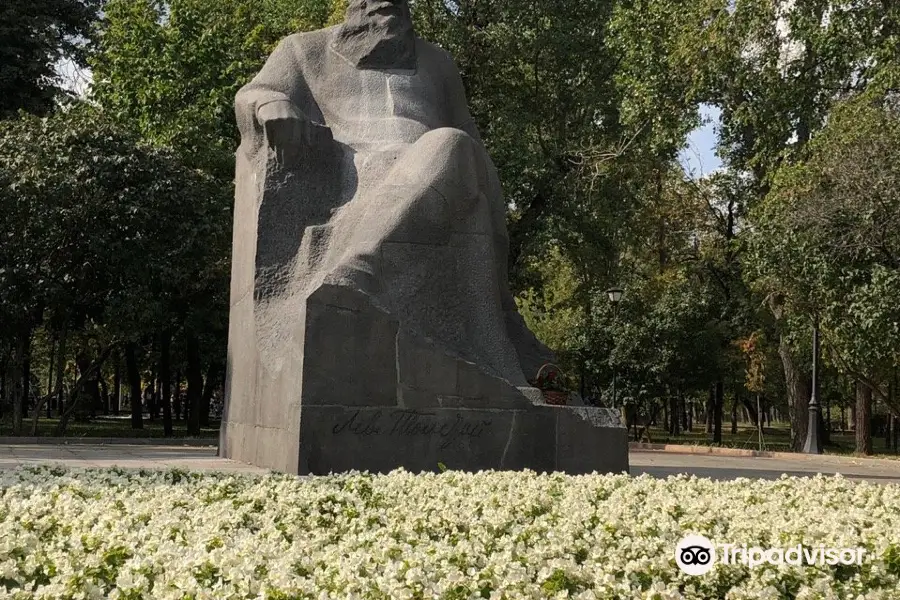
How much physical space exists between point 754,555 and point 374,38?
591cm

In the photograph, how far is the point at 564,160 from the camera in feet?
70.9

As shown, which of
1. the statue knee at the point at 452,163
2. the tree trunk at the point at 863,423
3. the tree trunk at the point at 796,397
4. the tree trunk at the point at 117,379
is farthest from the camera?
the tree trunk at the point at 117,379

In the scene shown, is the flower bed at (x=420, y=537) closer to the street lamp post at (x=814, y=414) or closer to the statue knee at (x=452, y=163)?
the statue knee at (x=452, y=163)

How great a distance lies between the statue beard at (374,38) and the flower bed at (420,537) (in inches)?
158

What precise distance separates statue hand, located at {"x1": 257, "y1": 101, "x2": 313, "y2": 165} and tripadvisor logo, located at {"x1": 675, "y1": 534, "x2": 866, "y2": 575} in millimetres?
4876

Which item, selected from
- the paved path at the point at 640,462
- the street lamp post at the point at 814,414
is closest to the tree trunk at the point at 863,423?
the street lamp post at the point at 814,414

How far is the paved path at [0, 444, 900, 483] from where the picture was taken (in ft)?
25.5

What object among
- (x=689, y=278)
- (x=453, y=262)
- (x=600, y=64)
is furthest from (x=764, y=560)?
(x=689, y=278)

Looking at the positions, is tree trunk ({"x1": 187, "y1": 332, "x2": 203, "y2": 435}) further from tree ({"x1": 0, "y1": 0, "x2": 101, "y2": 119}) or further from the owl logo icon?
the owl logo icon

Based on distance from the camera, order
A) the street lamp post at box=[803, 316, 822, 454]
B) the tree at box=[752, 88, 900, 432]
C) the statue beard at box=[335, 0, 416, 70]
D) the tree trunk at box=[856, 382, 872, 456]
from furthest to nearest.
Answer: the tree trunk at box=[856, 382, 872, 456]
the street lamp post at box=[803, 316, 822, 454]
the tree at box=[752, 88, 900, 432]
the statue beard at box=[335, 0, 416, 70]

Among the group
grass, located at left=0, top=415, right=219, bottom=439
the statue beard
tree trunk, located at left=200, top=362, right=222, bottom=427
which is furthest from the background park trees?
the statue beard

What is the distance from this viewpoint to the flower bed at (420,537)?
3.08 metres

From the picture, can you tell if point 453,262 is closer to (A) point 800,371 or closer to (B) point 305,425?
(B) point 305,425

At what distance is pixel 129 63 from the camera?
2039 centimetres
